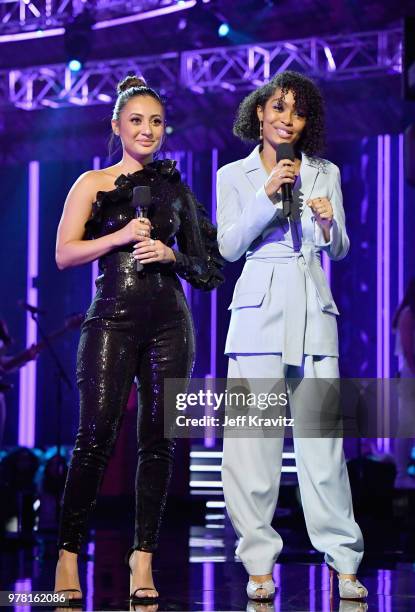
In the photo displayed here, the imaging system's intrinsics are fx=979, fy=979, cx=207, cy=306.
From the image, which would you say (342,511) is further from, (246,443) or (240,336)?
(240,336)

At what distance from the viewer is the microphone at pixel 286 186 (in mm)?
2809

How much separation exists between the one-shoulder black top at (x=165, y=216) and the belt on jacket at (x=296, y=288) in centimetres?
20

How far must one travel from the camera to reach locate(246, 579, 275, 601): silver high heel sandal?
285 centimetres

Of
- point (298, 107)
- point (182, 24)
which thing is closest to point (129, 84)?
point (298, 107)

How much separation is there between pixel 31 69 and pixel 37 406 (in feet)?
11.7

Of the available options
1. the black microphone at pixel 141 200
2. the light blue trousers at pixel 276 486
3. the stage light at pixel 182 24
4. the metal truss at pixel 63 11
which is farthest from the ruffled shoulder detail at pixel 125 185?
the stage light at pixel 182 24

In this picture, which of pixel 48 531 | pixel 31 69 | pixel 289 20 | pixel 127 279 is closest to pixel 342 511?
pixel 127 279

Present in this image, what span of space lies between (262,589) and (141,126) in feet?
4.63

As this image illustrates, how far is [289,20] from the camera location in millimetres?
7625

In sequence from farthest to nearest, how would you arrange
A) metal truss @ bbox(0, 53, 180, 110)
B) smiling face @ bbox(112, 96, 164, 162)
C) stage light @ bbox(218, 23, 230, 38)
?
metal truss @ bbox(0, 53, 180, 110), stage light @ bbox(218, 23, 230, 38), smiling face @ bbox(112, 96, 164, 162)

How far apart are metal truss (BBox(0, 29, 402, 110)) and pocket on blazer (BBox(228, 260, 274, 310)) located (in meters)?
5.25

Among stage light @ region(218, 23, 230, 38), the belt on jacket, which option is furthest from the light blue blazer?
stage light @ region(218, 23, 230, 38)

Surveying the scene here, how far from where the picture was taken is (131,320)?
279 centimetres

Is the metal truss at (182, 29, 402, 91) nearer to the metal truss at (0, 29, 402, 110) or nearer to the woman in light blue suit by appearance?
the metal truss at (0, 29, 402, 110)
